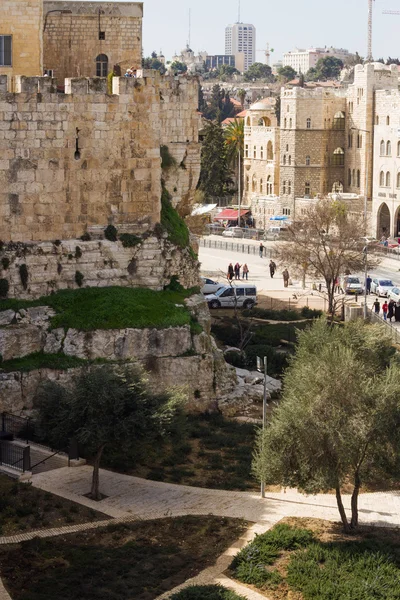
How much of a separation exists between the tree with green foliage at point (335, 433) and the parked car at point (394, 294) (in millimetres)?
28041

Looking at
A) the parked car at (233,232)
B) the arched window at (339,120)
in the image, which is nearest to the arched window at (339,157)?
the arched window at (339,120)

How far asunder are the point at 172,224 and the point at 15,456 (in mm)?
7729

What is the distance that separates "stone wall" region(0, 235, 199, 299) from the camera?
28.5 m

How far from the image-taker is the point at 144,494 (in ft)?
81.6

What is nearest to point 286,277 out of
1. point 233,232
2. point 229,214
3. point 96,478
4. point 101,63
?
point 101,63

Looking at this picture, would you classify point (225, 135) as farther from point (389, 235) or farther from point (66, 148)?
point (66, 148)

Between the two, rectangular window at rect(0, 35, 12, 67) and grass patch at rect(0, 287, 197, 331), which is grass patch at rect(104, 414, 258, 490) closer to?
grass patch at rect(0, 287, 197, 331)

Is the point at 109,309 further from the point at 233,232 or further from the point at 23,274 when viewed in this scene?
the point at 233,232

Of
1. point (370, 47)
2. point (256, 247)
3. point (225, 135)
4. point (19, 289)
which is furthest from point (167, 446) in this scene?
point (370, 47)

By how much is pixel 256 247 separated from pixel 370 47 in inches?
4087

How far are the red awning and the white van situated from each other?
4012 centimetres

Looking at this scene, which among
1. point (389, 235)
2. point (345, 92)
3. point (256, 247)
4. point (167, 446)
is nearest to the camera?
point (167, 446)

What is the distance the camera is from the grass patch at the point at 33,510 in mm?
22969

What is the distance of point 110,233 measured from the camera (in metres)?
29.5
